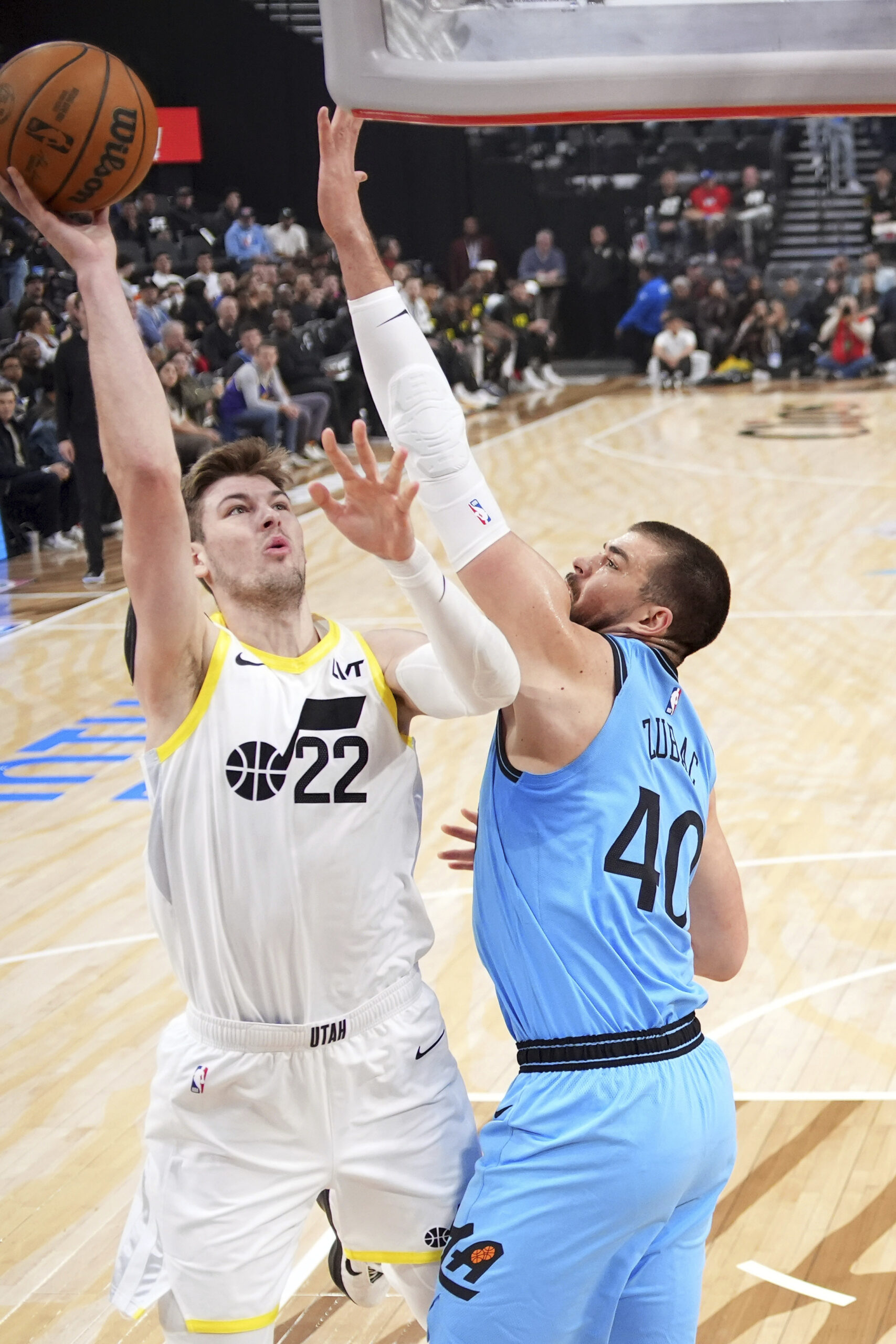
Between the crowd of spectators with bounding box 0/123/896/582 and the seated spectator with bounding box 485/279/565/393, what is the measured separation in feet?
0.11

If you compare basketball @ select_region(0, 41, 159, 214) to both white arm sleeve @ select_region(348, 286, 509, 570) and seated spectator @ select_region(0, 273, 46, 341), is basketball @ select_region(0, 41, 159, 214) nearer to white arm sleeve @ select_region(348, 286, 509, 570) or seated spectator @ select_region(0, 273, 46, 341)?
white arm sleeve @ select_region(348, 286, 509, 570)

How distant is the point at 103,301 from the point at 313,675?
83cm

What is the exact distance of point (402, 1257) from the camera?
2764 mm

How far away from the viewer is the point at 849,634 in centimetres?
980

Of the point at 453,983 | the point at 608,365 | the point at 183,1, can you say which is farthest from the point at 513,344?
the point at 453,983

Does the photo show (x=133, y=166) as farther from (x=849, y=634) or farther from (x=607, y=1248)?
(x=849, y=634)

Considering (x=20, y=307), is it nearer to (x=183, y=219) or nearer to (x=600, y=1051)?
(x=183, y=219)

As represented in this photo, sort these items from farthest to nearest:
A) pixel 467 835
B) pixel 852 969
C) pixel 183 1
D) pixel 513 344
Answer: pixel 513 344 → pixel 183 1 → pixel 852 969 → pixel 467 835

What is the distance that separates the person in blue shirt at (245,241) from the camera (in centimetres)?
1930

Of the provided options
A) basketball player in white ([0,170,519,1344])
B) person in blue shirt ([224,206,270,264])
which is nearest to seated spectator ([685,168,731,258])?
person in blue shirt ([224,206,270,264])

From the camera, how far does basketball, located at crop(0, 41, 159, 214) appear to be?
9.08 feet

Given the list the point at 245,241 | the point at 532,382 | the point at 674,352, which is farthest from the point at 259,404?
the point at 674,352

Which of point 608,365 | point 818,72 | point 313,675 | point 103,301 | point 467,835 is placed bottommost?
point 608,365

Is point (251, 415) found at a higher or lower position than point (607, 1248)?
lower
